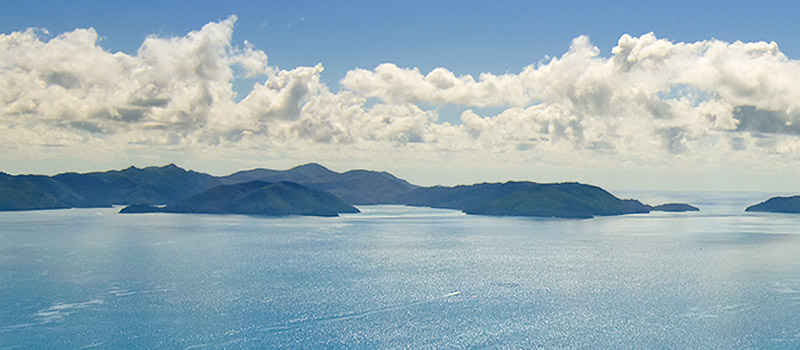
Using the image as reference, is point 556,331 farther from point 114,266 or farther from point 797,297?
point 114,266

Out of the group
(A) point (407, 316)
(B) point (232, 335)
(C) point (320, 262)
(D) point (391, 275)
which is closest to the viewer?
(B) point (232, 335)

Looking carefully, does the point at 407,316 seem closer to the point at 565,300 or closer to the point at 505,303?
the point at 505,303

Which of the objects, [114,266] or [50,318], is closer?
[50,318]

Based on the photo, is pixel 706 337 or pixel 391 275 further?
pixel 391 275

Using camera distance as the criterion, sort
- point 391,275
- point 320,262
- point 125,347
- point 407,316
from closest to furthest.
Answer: point 125,347
point 407,316
point 391,275
point 320,262

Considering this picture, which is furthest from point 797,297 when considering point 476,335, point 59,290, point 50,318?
point 59,290

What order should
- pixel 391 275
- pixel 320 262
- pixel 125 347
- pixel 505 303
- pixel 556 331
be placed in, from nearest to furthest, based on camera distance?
pixel 125 347 < pixel 556 331 < pixel 505 303 < pixel 391 275 < pixel 320 262

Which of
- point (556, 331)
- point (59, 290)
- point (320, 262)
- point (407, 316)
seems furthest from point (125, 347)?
point (320, 262)

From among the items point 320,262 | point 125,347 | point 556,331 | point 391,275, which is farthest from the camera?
point 320,262
